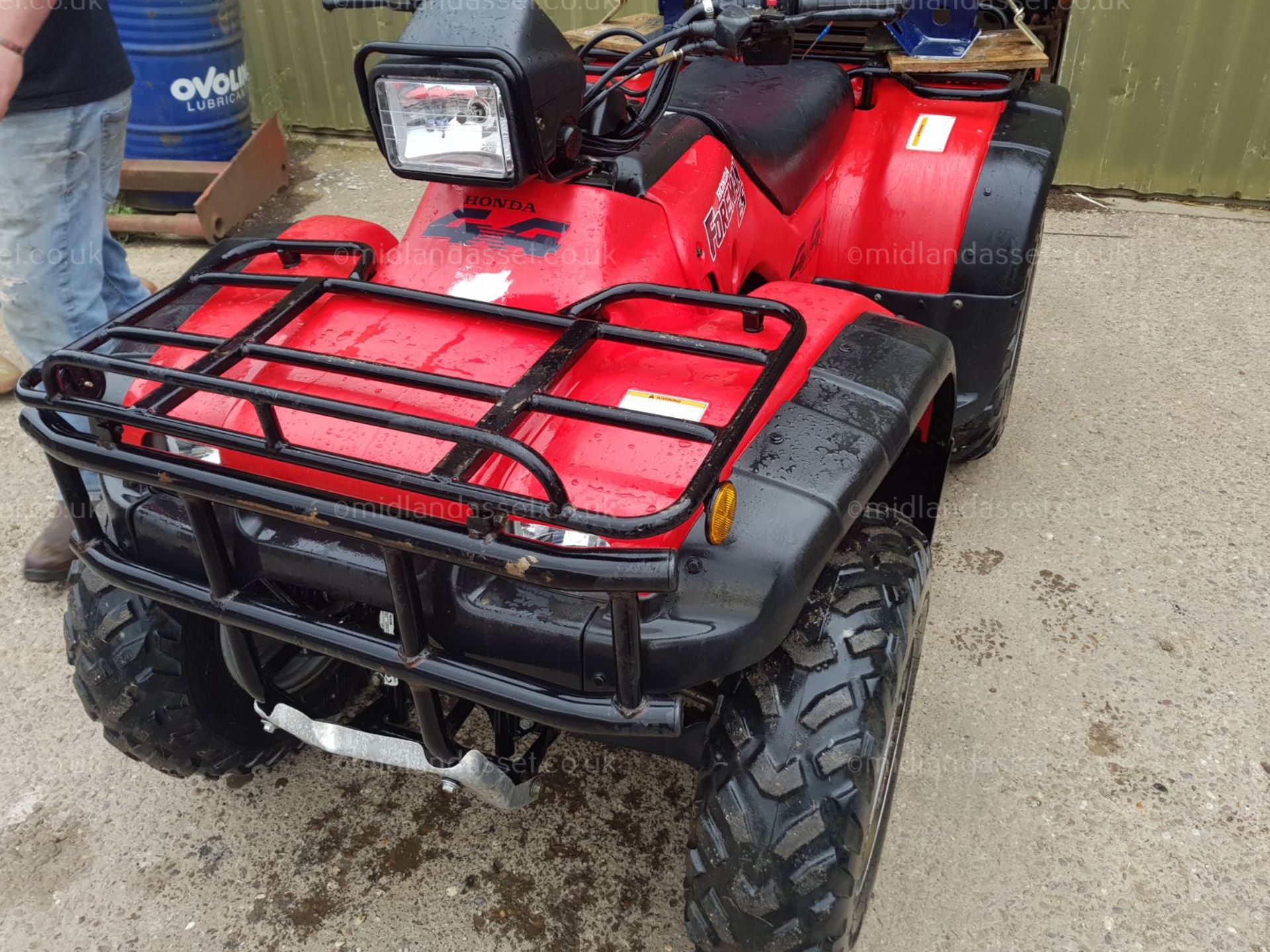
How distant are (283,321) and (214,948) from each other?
53.8 inches

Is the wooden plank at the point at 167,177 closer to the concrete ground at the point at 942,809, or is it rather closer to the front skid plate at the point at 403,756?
the concrete ground at the point at 942,809

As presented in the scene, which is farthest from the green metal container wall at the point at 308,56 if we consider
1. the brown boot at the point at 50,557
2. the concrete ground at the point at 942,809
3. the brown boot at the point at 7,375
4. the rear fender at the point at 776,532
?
the rear fender at the point at 776,532

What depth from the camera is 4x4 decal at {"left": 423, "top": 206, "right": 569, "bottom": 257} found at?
6.65ft

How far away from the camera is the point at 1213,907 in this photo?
222cm

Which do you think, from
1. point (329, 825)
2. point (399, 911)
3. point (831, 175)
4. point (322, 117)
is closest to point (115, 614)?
point (329, 825)

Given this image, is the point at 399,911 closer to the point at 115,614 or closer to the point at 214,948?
the point at 214,948

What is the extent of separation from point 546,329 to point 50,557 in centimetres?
218

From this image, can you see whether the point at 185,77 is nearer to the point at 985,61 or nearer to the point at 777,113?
the point at 777,113

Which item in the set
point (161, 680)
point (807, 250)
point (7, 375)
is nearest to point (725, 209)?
point (807, 250)

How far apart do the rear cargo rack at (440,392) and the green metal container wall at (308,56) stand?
5.02 meters

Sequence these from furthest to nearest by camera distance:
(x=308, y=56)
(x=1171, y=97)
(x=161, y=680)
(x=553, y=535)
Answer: (x=308, y=56) → (x=1171, y=97) → (x=161, y=680) → (x=553, y=535)

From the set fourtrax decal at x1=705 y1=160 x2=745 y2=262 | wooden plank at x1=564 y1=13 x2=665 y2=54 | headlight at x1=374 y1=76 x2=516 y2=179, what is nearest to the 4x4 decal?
headlight at x1=374 y1=76 x2=516 y2=179

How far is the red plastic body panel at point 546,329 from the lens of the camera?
1668mm

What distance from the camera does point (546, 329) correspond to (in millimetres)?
1834
